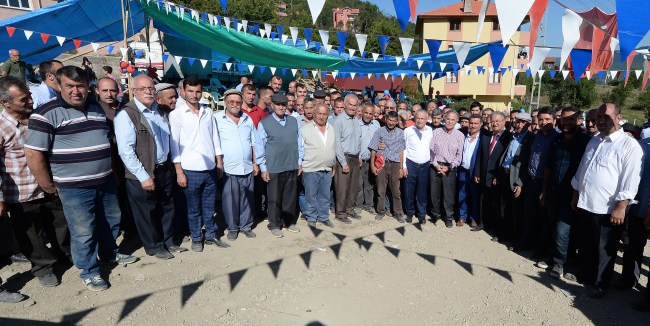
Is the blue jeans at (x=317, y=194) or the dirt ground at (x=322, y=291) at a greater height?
the blue jeans at (x=317, y=194)

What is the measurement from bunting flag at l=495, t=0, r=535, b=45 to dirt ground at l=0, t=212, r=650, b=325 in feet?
7.87

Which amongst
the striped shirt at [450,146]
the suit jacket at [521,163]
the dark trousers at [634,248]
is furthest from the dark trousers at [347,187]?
the dark trousers at [634,248]

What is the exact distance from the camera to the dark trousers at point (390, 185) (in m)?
5.58

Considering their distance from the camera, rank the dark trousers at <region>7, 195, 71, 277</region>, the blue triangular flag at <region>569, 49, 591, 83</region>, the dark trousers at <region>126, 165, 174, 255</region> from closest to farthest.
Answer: the dark trousers at <region>7, 195, 71, 277</region>
the dark trousers at <region>126, 165, 174, 255</region>
the blue triangular flag at <region>569, 49, 591, 83</region>

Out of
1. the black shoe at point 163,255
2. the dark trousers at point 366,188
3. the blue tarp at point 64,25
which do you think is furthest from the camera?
the blue tarp at point 64,25

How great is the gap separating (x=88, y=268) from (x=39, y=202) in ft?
2.43

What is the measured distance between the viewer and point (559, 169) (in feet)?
12.9

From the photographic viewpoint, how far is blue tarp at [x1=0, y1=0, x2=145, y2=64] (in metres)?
7.14

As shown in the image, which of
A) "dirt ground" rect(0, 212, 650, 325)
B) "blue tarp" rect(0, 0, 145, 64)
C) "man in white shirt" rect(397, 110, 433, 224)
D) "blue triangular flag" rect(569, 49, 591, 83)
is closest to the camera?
"dirt ground" rect(0, 212, 650, 325)

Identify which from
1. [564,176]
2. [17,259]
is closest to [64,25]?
[17,259]

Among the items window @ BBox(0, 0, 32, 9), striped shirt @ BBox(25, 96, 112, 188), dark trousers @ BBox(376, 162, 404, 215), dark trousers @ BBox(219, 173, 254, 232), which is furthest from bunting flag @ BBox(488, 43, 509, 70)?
window @ BBox(0, 0, 32, 9)

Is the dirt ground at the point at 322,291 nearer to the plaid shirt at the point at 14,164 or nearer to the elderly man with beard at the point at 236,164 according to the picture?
the elderly man with beard at the point at 236,164

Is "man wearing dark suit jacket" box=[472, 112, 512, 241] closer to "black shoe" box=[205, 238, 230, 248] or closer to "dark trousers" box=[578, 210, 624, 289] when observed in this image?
"dark trousers" box=[578, 210, 624, 289]

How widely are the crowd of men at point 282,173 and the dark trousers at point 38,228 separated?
0.01m
